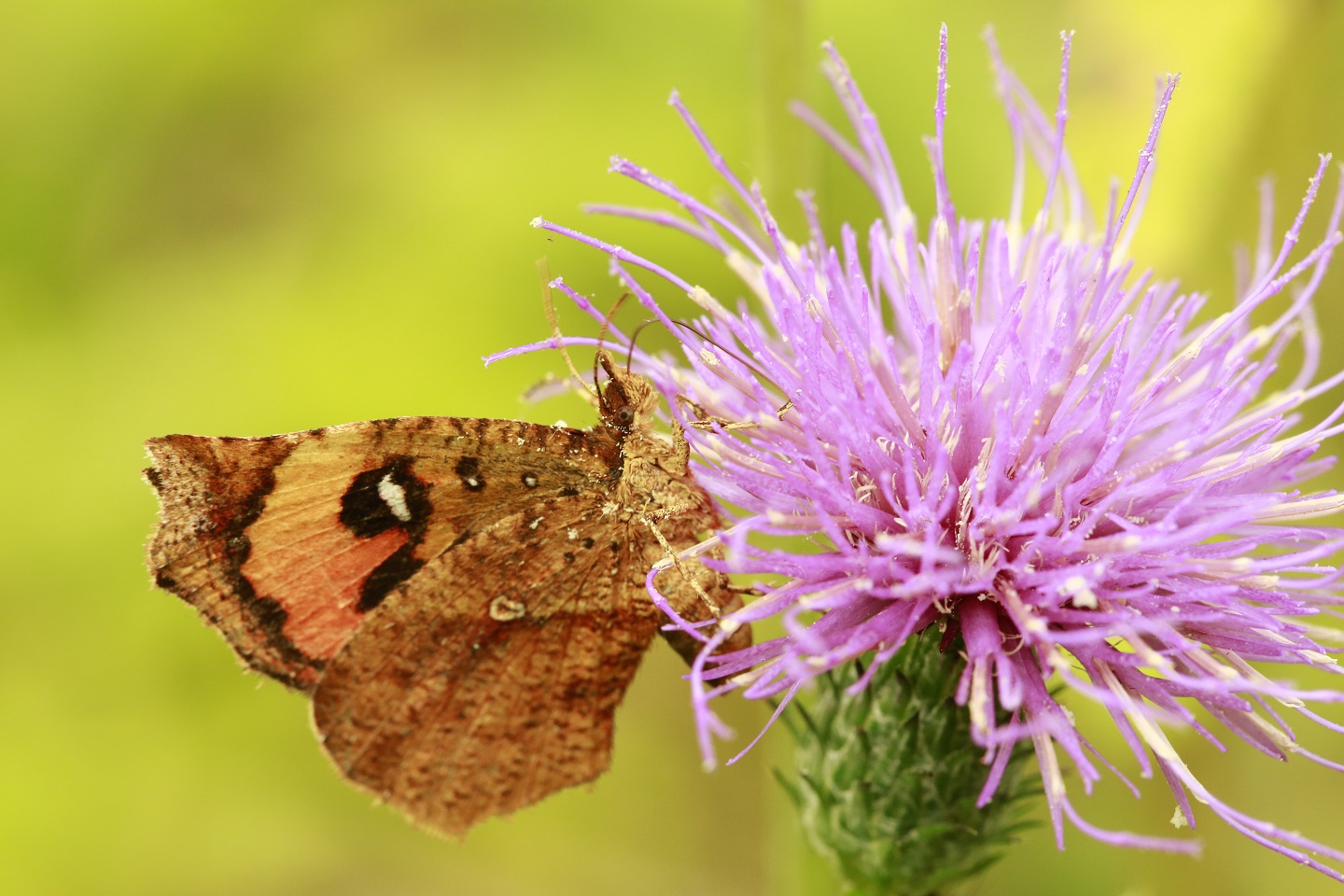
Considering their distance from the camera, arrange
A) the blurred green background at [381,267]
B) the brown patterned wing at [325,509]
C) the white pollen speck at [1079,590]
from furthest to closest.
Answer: the blurred green background at [381,267] → the brown patterned wing at [325,509] → the white pollen speck at [1079,590]

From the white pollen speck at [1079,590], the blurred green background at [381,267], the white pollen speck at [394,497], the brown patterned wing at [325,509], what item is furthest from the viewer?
the blurred green background at [381,267]

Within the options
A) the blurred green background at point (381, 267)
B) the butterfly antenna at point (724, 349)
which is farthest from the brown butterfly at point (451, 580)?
the blurred green background at point (381, 267)

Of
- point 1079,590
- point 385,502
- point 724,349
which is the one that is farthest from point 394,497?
point 1079,590

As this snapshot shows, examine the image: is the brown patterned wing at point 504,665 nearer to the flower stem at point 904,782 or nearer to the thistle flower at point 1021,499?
the thistle flower at point 1021,499

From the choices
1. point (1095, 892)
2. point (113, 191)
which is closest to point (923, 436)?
point (1095, 892)

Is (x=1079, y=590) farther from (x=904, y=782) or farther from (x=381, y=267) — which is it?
(x=381, y=267)

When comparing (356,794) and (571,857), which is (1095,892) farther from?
(356,794)

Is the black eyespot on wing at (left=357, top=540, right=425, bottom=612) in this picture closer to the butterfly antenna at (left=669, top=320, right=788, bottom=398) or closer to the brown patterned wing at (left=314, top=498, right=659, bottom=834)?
the brown patterned wing at (left=314, top=498, right=659, bottom=834)
